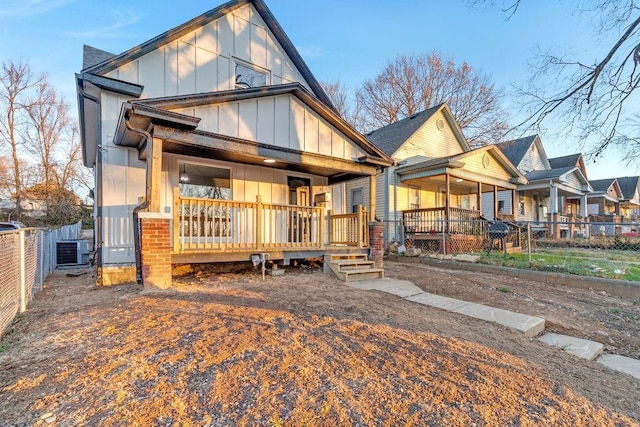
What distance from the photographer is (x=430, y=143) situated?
14875 millimetres

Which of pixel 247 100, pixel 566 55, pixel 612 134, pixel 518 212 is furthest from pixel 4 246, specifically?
pixel 518 212

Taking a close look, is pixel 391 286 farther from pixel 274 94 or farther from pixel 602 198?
pixel 602 198

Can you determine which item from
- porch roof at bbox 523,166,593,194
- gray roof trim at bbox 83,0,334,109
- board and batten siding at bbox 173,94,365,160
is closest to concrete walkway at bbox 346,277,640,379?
board and batten siding at bbox 173,94,365,160

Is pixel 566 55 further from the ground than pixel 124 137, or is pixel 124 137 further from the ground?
pixel 566 55

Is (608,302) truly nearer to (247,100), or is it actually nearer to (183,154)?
(247,100)

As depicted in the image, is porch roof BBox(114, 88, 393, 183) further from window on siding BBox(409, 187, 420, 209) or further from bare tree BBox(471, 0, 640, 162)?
window on siding BBox(409, 187, 420, 209)

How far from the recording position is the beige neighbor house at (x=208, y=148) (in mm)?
5418

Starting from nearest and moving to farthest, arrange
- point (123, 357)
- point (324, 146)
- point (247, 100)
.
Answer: point (123, 357) < point (247, 100) < point (324, 146)

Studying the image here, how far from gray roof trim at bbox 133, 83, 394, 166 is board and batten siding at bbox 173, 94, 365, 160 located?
0.09 meters

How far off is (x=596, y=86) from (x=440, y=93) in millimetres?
18902

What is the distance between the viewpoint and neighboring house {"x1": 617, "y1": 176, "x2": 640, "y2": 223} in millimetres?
31102

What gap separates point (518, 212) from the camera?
61.3 feet

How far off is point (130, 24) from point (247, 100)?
8.55 m

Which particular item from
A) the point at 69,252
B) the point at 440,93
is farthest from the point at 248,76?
the point at 440,93
